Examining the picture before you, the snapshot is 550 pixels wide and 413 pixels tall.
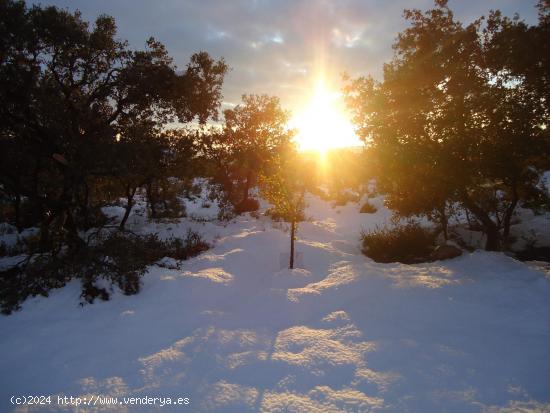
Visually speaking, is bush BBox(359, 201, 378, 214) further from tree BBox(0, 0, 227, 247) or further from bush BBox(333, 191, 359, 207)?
tree BBox(0, 0, 227, 247)

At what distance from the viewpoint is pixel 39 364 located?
5082 mm

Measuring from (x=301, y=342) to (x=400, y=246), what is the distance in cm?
→ 852

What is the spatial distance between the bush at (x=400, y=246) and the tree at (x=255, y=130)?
10.8 meters

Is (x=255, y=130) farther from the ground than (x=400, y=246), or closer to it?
farther from the ground

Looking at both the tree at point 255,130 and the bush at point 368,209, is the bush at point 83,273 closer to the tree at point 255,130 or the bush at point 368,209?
the tree at point 255,130

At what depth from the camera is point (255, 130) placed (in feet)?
73.3

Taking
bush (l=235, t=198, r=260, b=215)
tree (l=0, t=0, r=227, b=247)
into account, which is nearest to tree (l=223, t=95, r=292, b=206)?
bush (l=235, t=198, r=260, b=215)

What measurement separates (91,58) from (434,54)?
443 inches

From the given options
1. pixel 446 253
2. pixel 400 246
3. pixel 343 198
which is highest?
pixel 343 198

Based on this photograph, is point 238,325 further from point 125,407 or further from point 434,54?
point 434,54

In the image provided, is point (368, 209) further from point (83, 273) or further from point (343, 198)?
point (83, 273)

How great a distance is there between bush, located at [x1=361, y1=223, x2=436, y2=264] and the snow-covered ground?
251cm

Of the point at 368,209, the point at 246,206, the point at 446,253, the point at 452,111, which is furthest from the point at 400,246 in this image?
the point at 246,206

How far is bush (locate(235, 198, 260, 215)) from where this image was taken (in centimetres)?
2360
